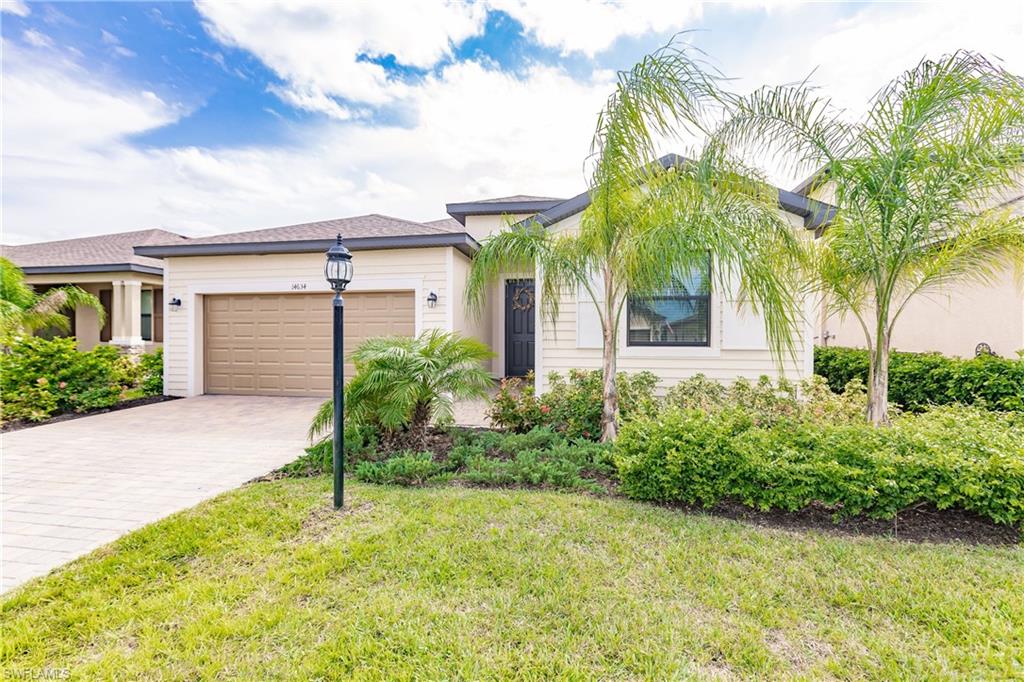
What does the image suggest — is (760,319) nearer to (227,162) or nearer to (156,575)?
(156,575)

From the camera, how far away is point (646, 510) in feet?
12.2

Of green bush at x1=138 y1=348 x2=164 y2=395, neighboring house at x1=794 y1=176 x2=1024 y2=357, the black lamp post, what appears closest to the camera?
the black lamp post

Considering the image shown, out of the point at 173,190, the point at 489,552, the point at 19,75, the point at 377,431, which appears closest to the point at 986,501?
the point at 489,552

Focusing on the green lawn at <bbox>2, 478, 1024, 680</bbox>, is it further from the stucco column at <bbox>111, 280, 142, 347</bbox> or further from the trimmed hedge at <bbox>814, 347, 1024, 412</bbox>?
the stucco column at <bbox>111, 280, 142, 347</bbox>

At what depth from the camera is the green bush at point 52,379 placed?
7.14 meters

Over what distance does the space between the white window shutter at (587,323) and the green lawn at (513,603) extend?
408 cm

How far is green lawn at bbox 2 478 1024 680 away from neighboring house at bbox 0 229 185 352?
1200 cm

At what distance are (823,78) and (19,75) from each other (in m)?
Answer: 9.82

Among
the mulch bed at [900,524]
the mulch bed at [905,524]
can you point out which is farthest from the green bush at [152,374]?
the mulch bed at [905,524]

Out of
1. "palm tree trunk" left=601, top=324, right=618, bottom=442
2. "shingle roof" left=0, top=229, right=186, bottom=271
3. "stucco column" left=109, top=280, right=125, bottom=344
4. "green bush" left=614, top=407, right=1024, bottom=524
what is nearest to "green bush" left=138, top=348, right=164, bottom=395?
"shingle roof" left=0, top=229, right=186, bottom=271

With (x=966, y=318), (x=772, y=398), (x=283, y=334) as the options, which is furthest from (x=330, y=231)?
(x=966, y=318)

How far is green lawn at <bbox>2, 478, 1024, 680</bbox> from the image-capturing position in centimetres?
205

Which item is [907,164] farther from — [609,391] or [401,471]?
[401,471]

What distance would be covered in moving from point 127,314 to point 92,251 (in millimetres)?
3232
